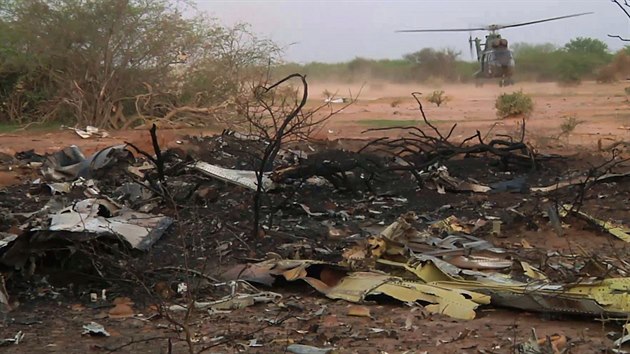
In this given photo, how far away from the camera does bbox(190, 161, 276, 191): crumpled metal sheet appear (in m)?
9.50

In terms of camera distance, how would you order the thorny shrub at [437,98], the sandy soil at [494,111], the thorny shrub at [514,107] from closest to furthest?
the sandy soil at [494,111]
the thorny shrub at [514,107]
the thorny shrub at [437,98]

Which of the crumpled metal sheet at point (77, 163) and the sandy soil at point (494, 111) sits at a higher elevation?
the crumpled metal sheet at point (77, 163)

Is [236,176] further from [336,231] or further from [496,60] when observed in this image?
[496,60]

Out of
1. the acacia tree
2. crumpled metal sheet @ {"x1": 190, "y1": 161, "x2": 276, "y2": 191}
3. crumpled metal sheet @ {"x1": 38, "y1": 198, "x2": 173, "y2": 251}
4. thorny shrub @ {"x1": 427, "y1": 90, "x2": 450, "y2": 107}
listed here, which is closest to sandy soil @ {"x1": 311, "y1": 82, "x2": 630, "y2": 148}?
thorny shrub @ {"x1": 427, "y1": 90, "x2": 450, "y2": 107}

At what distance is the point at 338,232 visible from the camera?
7.96m

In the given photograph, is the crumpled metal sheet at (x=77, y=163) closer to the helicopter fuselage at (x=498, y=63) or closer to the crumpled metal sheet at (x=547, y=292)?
the crumpled metal sheet at (x=547, y=292)

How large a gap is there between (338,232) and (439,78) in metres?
39.6

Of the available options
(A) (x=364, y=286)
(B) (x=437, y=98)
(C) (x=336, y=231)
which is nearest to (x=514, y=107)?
(B) (x=437, y=98)

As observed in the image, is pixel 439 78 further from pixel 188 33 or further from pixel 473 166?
pixel 473 166

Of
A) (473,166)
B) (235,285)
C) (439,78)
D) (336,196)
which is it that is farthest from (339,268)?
(439,78)

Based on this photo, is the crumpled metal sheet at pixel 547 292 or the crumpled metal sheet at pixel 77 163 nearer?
the crumpled metal sheet at pixel 547 292

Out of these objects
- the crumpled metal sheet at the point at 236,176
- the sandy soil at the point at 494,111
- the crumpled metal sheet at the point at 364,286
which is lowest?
the sandy soil at the point at 494,111

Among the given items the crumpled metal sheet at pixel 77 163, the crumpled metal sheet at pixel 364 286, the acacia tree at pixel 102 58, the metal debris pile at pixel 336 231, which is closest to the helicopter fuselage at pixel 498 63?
the acacia tree at pixel 102 58

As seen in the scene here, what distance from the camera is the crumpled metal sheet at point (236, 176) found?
9497 millimetres
